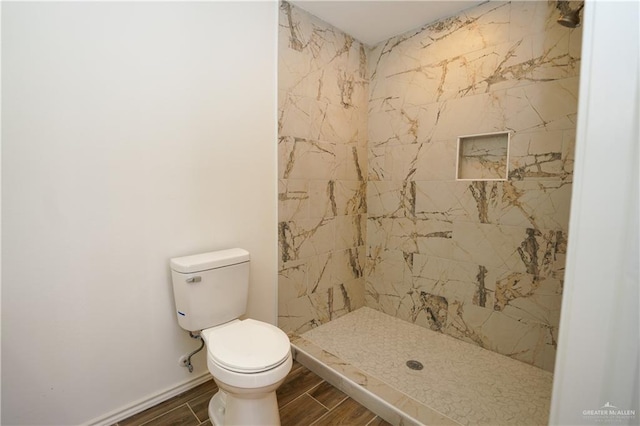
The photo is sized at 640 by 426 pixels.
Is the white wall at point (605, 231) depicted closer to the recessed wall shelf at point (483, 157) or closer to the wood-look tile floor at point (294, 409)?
the wood-look tile floor at point (294, 409)

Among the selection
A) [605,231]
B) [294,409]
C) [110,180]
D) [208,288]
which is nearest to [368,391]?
[294,409]

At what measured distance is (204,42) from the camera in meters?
1.60

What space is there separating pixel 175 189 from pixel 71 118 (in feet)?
1.69

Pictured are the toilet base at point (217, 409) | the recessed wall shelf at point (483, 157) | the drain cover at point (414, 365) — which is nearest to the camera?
the toilet base at point (217, 409)

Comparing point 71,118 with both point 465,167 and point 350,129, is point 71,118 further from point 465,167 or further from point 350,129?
point 465,167

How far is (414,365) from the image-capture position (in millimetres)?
1864

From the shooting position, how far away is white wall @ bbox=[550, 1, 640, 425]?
2.60ft

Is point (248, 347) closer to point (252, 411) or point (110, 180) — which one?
point (252, 411)

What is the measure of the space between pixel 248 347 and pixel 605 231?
Answer: 1.35 m

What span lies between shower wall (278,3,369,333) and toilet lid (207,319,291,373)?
66 cm

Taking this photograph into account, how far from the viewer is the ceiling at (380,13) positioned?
6.44 ft

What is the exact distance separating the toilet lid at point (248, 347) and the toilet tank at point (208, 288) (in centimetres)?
11

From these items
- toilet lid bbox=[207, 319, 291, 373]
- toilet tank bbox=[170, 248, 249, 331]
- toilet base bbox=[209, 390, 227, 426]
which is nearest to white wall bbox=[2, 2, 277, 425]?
toilet tank bbox=[170, 248, 249, 331]

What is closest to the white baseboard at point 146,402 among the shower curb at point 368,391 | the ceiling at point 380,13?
the shower curb at point 368,391
